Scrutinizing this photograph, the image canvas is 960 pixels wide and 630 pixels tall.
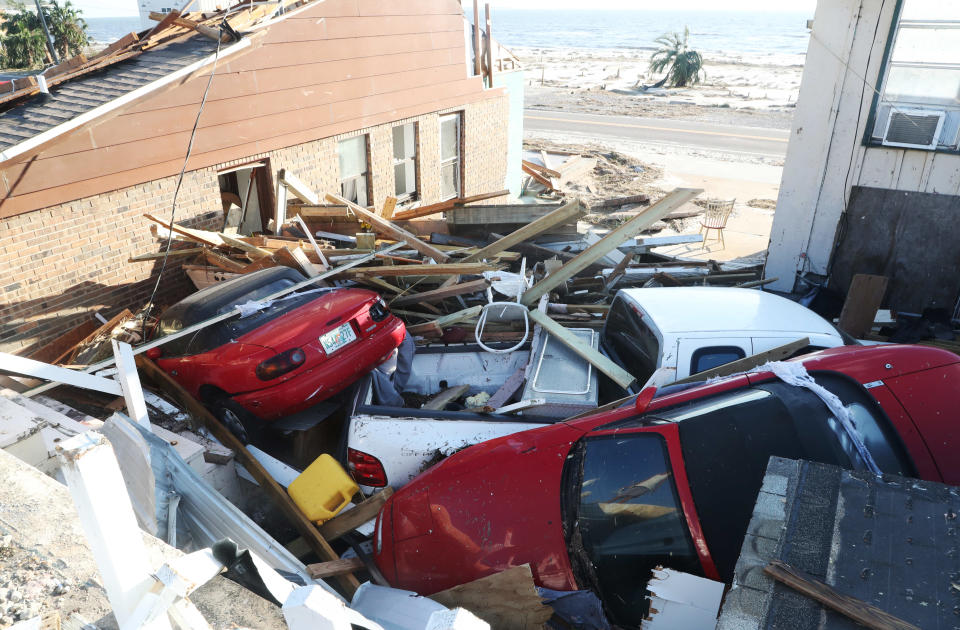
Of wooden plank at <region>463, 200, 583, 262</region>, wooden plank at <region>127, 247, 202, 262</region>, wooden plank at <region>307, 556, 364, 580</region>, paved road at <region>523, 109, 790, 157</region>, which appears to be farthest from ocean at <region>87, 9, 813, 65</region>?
wooden plank at <region>307, 556, 364, 580</region>

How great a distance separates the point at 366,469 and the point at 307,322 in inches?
66.9

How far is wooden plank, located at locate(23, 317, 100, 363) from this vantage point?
7576 mm

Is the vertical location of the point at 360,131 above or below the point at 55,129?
below

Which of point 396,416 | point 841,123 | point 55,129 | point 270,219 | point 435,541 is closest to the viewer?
point 435,541

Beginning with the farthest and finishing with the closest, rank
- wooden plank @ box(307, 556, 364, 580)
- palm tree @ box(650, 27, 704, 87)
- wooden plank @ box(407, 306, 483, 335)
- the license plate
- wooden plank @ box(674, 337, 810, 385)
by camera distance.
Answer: palm tree @ box(650, 27, 704, 87), wooden plank @ box(407, 306, 483, 335), the license plate, wooden plank @ box(674, 337, 810, 385), wooden plank @ box(307, 556, 364, 580)

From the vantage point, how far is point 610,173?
22.3 metres

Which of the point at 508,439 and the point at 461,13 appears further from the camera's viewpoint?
the point at 461,13

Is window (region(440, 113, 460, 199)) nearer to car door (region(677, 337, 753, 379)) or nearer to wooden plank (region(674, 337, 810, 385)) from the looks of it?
car door (region(677, 337, 753, 379))

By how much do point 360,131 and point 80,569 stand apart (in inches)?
385

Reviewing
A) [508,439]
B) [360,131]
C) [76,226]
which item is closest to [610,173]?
[360,131]

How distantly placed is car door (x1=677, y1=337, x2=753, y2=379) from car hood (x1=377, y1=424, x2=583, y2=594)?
166 cm

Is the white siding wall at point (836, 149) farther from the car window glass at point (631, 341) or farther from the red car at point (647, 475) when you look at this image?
the red car at point (647, 475)

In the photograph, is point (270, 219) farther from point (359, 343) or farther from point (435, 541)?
point (435, 541)

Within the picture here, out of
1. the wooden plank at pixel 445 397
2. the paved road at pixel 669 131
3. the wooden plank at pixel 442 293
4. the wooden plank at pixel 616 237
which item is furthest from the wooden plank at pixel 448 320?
the paved road at pixel 669 131
